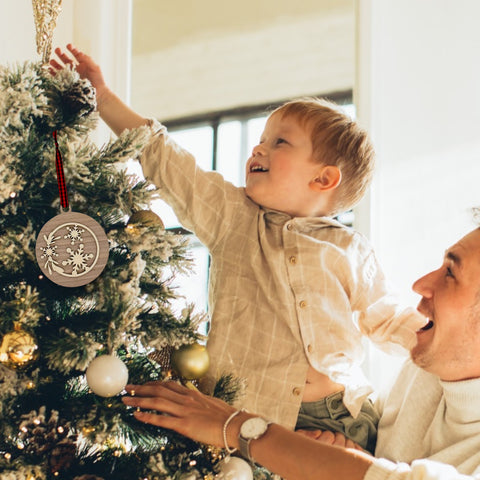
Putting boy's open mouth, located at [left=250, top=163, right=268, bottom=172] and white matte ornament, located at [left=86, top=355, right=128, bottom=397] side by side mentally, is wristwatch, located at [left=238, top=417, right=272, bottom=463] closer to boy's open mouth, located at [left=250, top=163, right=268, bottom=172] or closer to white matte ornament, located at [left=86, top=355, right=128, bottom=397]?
white matte ornament, located at [left=86, top=355, right=128, bottom=397]

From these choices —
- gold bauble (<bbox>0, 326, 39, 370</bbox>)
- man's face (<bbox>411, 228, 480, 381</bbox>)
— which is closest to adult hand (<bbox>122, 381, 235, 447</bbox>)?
gold bauble (<bbox>0, 326, 39, 370</bbox>)

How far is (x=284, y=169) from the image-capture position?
→ 1400 millimetres

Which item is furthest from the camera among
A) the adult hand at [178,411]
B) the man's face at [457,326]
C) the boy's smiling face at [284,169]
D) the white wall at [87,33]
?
the white wall at [87,33]

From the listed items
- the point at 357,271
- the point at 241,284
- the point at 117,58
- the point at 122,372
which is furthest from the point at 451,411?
the point at 117,58

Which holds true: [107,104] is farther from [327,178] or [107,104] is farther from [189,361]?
[189,361]

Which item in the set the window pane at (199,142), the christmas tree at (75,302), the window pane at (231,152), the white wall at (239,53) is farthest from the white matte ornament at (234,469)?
the window pane at (199,142)

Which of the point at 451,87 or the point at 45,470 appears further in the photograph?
the point at 451,87

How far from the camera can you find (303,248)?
1388 millimetres

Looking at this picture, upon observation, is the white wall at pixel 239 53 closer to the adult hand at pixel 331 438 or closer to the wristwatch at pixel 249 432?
the adult hand at pixel 331 438

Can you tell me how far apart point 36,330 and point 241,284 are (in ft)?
1.64

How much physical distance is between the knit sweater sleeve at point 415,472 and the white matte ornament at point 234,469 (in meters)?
0.19

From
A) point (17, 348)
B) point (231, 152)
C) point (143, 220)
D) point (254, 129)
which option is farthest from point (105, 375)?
point (231, 152)

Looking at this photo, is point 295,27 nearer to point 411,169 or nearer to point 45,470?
point 411,169

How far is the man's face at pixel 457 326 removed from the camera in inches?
50.4
